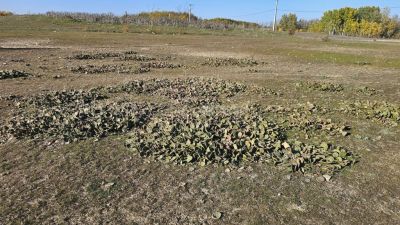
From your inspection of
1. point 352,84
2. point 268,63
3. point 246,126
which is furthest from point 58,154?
point 268,63

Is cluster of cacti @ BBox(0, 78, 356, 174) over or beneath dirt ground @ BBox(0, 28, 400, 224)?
over

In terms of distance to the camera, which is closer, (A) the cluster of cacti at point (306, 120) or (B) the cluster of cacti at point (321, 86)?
(A) the cluster of cacti at point (306, 120)

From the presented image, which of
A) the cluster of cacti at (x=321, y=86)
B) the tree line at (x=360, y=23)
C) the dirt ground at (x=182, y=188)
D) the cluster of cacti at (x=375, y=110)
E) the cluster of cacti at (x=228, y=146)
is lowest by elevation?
the dirt ground at (x=182, y=188)

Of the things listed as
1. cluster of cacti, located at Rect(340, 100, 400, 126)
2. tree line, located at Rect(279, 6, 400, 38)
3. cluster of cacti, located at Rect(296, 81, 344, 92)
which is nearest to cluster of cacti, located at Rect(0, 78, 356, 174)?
cluster of cacti, located at Rect(340, 100, 400, 126)

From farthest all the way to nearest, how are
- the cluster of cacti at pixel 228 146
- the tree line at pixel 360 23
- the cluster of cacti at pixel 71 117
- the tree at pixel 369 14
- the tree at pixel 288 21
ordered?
the tree at pixel 288 21, the tree at pixel 369 14, the tree line at pixel 360 23, the cluster of cacti at pixel 71 117, the cluster of cacti at pixel 228 146

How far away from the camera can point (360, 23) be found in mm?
118938

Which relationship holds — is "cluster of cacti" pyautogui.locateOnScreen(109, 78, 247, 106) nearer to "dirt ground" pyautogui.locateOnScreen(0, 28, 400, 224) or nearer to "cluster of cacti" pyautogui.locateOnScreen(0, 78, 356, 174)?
"cluster of cacti" pyautogui.locateOnScreen(0, 78, 356, 174)

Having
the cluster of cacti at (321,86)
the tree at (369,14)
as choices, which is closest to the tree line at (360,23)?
the tree at (369,14)

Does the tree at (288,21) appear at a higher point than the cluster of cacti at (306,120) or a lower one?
higher

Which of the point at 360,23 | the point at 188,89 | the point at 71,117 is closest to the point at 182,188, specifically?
the point at 71,117

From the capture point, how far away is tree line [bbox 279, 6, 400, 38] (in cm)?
11550

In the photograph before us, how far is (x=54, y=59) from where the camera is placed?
23.7 metres

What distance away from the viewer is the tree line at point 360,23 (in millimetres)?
115500

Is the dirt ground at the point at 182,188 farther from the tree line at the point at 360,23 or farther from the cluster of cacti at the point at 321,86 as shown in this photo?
the tree line at the point at 360,23
